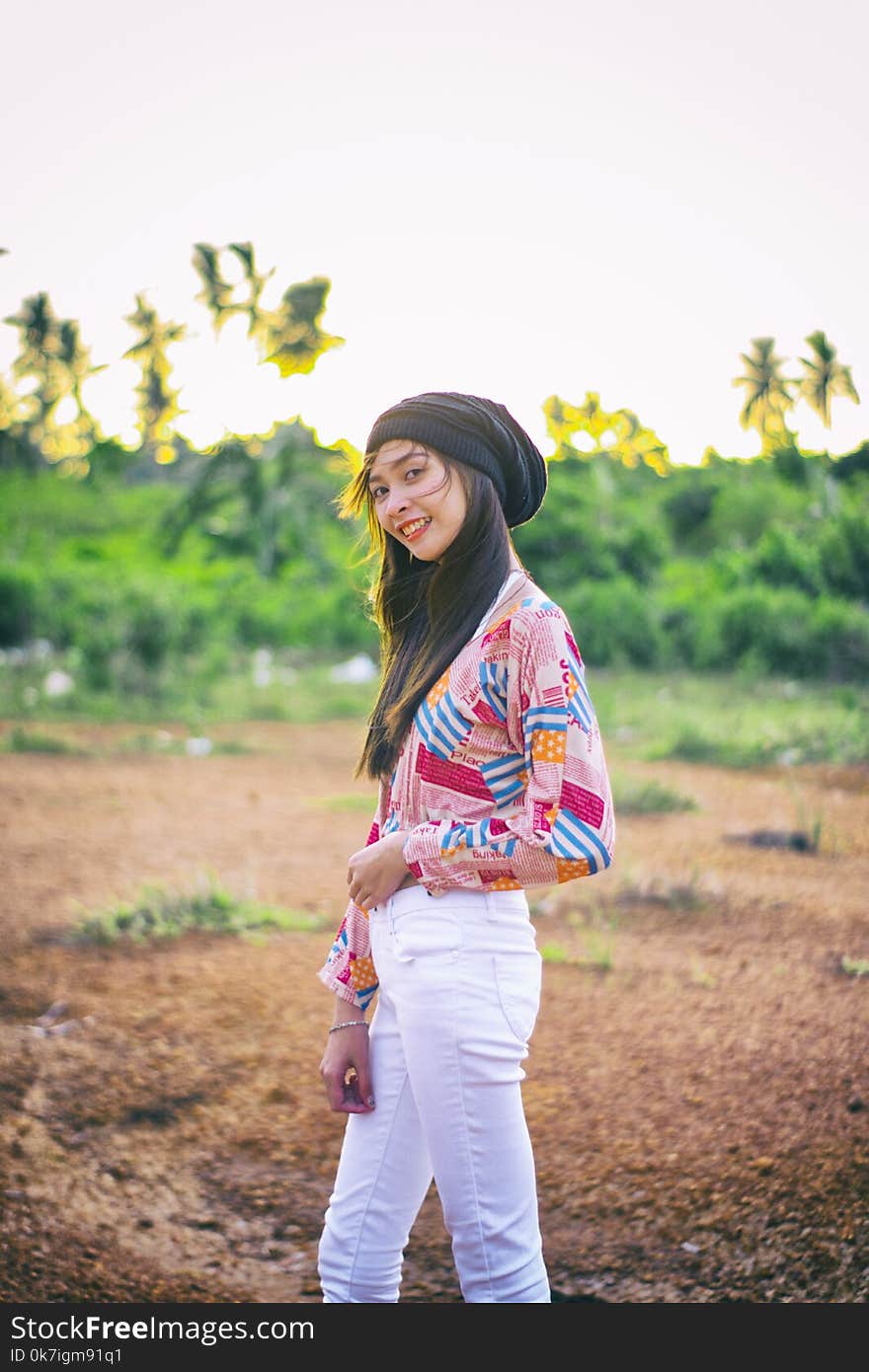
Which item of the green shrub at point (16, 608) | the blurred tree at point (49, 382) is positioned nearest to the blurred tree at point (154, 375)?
the blurred tree at point (49, 382)

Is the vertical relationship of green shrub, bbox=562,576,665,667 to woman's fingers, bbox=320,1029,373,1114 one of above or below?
above

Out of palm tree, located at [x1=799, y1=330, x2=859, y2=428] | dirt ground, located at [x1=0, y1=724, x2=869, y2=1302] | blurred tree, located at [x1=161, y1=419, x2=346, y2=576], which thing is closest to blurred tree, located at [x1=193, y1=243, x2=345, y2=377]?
blurred tree, located at [x1=161, y1=419, x2=346, y2=576]

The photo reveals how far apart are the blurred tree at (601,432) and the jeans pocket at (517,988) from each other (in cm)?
1894

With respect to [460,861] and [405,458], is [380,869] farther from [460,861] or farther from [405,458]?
[405,458]

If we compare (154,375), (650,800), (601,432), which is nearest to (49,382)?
(154,375)

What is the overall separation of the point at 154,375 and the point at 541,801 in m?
27.6

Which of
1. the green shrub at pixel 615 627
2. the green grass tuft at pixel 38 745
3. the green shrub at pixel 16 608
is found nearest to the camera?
the green grass tuft at pixel 38 745

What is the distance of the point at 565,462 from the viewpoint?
20.0 metres

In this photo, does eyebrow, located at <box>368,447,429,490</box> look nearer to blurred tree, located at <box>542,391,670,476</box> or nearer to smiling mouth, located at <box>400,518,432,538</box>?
smiling mouth, located at <box>400,518,432,538</box>

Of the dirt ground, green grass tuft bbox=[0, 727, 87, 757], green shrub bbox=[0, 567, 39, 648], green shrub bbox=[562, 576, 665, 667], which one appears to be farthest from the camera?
green shrub bbox=[0, 567, 39, 648]

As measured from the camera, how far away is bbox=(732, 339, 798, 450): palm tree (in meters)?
25.1

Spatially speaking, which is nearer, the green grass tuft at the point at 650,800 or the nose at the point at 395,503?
the nose at the point at 395,503

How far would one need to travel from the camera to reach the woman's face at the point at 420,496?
1.55 m

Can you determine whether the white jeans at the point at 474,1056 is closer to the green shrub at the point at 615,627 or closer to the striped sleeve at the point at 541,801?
the striped sleeve at the point at 541,801
